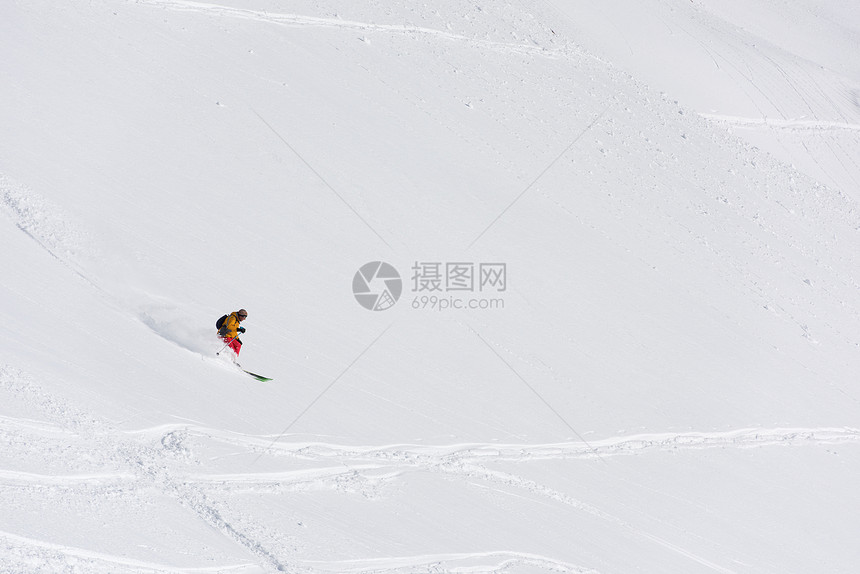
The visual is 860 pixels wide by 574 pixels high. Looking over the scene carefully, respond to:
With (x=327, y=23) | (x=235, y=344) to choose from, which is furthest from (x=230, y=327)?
(x=327, y=23)

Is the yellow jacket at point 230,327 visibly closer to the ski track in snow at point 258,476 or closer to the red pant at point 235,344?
the red pant at point 235,344

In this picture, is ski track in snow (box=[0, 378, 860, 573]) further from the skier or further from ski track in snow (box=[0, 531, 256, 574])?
the skier

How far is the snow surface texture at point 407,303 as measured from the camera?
909 cm

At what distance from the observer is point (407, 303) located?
12.8m

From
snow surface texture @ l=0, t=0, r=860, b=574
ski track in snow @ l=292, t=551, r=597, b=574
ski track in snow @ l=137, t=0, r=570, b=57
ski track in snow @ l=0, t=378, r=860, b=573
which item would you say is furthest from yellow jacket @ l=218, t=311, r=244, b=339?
ski track in snow @ l=137, t=0, r=570, b=57

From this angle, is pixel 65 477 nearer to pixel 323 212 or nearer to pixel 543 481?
pixel 543 481

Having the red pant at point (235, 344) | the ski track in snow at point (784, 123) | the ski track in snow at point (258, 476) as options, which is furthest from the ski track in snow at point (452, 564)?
the ski track in snow at point (784, 123)

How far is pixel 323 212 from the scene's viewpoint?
13703 mm

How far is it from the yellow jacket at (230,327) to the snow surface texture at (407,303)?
327 millimetres

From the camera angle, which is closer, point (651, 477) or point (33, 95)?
point (651, 477)

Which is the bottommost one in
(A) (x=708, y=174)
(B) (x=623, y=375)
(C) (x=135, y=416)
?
(C) (x=135, y=416)

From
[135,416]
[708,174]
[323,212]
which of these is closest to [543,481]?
[135,416]

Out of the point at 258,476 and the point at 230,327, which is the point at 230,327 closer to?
the point at 230,327

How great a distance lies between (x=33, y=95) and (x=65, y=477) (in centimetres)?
759
